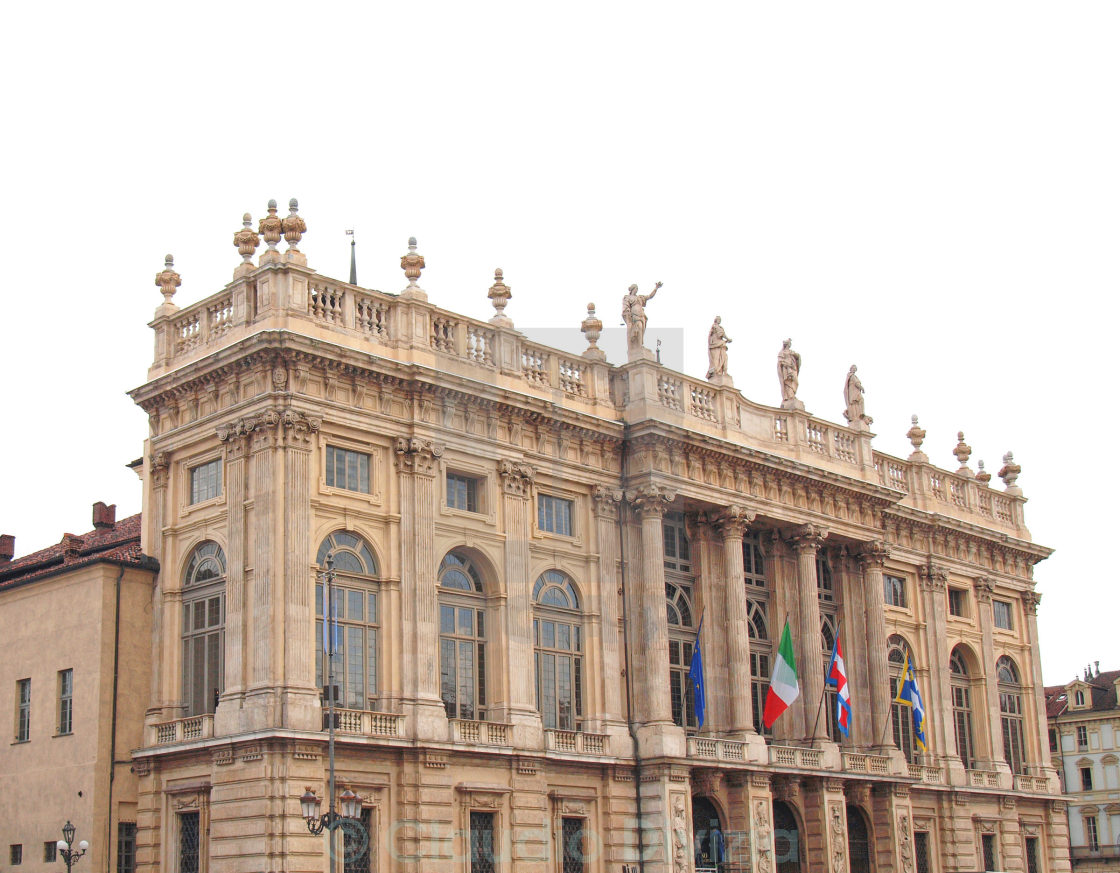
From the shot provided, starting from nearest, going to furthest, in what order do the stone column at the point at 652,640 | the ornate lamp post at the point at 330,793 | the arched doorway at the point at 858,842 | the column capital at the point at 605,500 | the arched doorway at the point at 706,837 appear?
the ornate lamp post at the point at 330,793, the stone column at the point at 652,640, the arched doorway at the point at 706,837, the column capital at the point at 605,500, the arched doorway at the point at 858,842

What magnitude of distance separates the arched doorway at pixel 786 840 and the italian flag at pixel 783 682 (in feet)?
9.81

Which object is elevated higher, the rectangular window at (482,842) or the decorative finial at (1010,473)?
the decorative finial at (1010,473)

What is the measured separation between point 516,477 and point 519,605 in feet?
11.3

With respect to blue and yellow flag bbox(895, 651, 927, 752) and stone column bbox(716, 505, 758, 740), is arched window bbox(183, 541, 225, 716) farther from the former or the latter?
blue and yellow flag bbox(895, 651, 927, 752)

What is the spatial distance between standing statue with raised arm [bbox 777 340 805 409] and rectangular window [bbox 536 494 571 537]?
1064cm

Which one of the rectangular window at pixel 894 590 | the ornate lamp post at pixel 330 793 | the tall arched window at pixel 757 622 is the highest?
the rectangular window at pixel 894 590

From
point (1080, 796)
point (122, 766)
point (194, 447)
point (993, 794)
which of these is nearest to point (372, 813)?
point (122, 766)

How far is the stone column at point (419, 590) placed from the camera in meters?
37.8

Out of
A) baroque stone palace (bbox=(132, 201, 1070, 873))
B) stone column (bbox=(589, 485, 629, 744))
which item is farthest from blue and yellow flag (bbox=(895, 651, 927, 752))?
stone column (bbox=(589, 485, 629, 744))

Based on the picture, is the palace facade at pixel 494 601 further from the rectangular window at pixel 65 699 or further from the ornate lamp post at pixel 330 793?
the rectangular window at pixel 65 699

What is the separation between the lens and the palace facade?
36.4m

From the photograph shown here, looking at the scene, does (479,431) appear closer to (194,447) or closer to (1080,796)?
(194,447)

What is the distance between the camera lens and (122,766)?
124ft

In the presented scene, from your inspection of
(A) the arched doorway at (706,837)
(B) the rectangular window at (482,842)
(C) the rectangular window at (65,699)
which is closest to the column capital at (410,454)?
(B) the rectangular window at (482,842)
